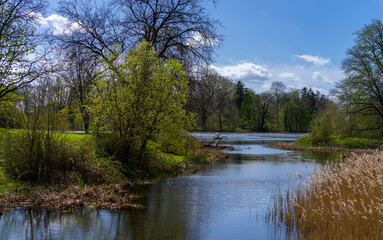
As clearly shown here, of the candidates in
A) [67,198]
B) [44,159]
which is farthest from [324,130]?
[67,198]

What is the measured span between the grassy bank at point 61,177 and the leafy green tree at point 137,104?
1370 mm

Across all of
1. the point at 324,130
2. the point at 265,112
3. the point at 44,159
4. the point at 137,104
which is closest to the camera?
the point at 44,159

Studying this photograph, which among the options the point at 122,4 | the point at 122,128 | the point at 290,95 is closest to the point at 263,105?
the point at 290,95

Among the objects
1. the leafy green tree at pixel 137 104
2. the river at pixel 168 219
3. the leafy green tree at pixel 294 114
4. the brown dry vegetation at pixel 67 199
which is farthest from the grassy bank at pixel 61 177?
the leafy green tree at pixel 294 114

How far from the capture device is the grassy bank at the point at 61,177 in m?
10.9

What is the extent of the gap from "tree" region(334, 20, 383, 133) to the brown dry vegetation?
32.9m

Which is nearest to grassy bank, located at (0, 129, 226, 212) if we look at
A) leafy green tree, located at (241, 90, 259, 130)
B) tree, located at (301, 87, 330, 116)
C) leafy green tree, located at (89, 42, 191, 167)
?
leafy green tree, located at (89, 42, 191, 167)

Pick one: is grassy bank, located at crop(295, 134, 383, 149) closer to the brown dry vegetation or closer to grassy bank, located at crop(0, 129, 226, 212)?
grassy bank, located at crop(0, 129, 226, 212)

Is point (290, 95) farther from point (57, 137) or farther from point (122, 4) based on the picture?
point (57, 137)

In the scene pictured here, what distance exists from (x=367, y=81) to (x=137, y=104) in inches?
1197

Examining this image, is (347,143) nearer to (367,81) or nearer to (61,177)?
(367,81)

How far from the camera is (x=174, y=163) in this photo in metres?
20.1

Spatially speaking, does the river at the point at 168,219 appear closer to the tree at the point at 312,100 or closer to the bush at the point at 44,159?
the bush at the point at 44,159

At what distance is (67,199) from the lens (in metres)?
11.0
